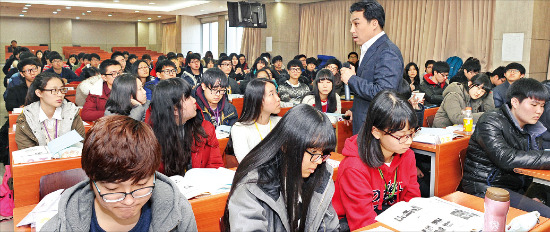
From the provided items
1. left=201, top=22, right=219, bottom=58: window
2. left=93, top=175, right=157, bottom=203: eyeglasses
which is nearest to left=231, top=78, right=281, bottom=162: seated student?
left=93, top=175, right=157, bottom=203: eyeglasses

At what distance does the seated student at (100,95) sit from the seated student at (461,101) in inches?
141

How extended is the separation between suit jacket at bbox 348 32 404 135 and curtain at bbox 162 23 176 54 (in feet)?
57.0

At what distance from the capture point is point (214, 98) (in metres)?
3.55

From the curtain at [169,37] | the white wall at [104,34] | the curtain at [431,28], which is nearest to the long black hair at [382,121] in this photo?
the curtain at [431,28]

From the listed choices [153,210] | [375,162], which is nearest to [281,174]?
[153,210]

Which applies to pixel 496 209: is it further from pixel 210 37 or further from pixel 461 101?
pixel 210 37

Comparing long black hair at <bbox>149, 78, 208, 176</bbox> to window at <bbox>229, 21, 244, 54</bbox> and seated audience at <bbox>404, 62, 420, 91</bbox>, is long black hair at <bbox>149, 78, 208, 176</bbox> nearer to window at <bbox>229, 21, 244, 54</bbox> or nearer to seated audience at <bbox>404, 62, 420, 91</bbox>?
seated audience at <bbox>404, 62, 420, 91</bbox>

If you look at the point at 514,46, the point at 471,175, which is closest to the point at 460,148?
the point at 471,175

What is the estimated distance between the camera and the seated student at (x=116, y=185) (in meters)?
1.06

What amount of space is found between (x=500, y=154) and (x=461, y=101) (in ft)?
5.40

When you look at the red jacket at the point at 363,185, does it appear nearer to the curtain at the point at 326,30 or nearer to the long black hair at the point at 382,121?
the long black hair at the point at 382,121

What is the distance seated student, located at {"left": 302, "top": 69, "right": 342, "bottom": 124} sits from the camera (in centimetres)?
452

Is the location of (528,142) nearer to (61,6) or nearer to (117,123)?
(117,123)

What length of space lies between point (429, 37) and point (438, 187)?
A: 6.17 meters
